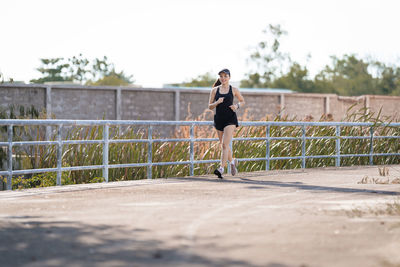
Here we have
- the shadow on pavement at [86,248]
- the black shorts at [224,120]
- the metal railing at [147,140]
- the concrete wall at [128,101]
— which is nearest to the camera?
the shadow on pavement at [86,248]

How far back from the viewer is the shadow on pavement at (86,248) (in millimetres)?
6246

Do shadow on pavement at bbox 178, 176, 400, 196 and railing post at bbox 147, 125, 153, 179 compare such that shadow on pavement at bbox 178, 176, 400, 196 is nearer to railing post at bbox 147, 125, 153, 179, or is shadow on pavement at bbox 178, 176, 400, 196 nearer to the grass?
railing post at bbox 147, 125, 153, 179

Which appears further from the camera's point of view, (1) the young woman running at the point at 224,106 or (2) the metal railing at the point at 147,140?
(1) the young woman running at the point at 224,106

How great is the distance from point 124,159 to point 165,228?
24.5 ft

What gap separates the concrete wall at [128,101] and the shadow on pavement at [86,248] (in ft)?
58.0

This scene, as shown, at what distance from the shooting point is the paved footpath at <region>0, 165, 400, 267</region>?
6.45 meters

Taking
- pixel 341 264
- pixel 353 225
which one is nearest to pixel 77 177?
pixel 353 225

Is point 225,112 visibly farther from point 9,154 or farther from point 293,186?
point 9,154

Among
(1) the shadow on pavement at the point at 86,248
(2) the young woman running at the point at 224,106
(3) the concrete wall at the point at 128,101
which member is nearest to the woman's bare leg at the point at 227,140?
(2) the young woman running at the point at 224,106

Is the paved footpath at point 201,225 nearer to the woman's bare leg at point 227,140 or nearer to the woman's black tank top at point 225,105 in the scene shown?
the woman's bare leg at point 227,140

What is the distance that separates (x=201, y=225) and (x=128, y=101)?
22.4m

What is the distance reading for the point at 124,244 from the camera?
7027mm

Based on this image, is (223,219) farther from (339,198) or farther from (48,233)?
(339,198)

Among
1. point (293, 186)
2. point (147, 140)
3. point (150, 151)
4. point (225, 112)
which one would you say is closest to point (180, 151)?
point (150, 151)
